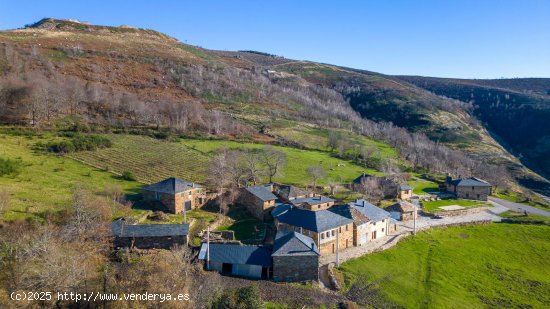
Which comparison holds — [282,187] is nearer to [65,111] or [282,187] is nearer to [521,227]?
[521,227]

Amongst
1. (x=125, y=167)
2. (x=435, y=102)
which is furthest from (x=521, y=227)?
(x=435, y=102)

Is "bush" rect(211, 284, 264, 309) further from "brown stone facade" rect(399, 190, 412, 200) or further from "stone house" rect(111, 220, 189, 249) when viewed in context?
"brown stone facade" rect(399, 190, 412, 200)

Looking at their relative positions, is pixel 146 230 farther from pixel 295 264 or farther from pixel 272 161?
pixel 272 161

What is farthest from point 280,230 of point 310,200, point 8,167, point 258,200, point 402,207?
point 8,167

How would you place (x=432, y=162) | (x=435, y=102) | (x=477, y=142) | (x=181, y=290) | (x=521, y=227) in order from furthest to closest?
(x=435, y=102)
(x=477, y=142)
(x=432, y=162)
(x=521, y=227)
(x=181, y=290)

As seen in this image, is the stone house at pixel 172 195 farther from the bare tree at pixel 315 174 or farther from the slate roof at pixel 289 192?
the bare tree at pixel 315 174

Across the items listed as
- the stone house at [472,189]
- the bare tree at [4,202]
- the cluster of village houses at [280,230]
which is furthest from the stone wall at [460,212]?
the bare tree at [4,202]
